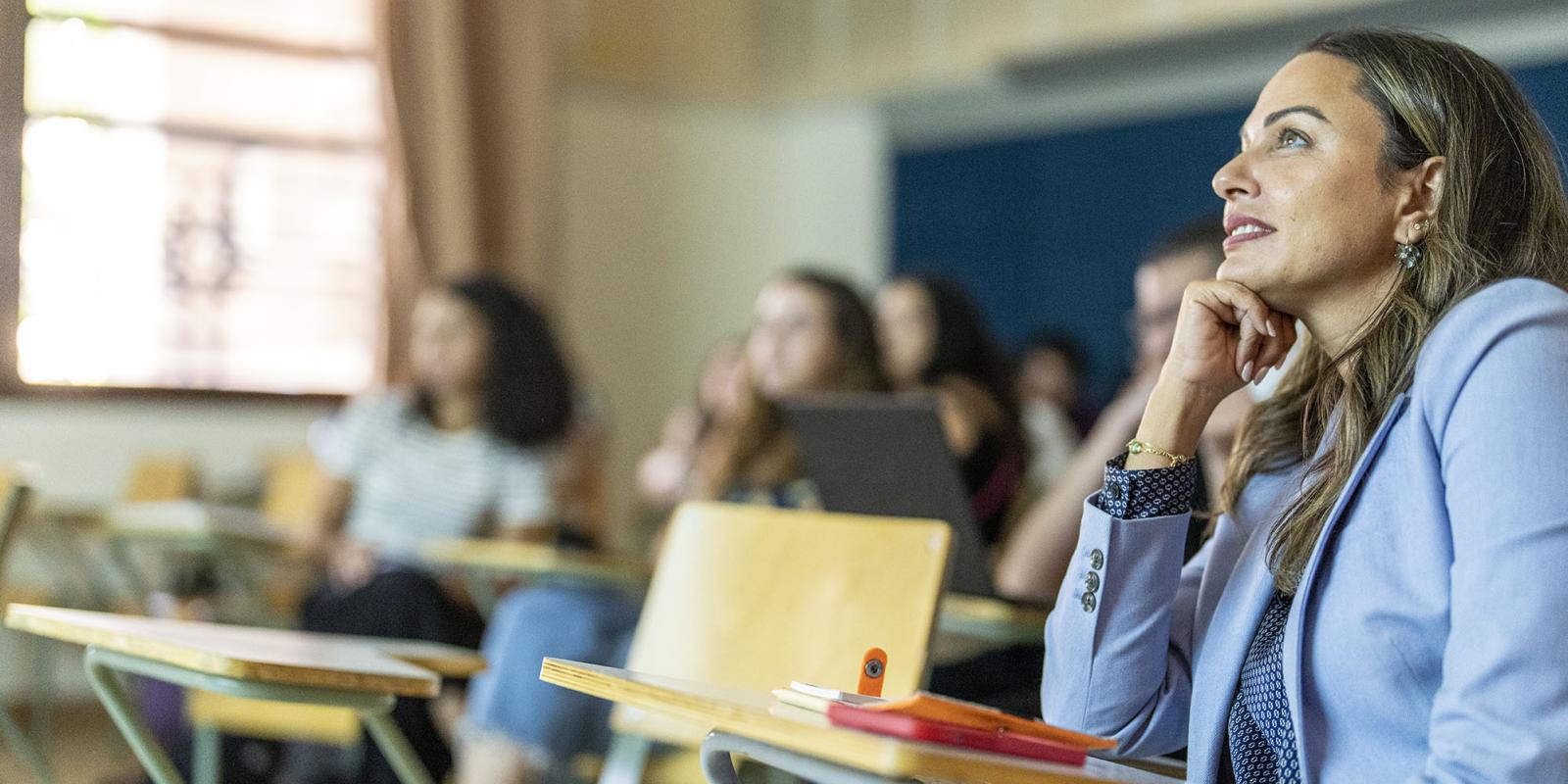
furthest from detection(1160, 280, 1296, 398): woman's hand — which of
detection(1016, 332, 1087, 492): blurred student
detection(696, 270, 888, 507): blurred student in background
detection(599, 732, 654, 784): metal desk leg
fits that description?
detection(1016, 332, 1087, 492): blurred student

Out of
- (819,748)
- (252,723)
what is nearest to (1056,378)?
(252,723)

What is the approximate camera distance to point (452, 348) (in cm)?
390

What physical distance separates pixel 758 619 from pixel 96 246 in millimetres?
4149

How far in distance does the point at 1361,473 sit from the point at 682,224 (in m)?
5.85

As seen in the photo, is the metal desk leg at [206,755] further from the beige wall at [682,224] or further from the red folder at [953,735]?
the beige wall at [682,224]

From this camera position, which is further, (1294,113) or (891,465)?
(891,465)

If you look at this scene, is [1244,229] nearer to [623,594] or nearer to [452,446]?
[623,594]

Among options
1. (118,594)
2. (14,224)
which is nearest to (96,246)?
(14,224)

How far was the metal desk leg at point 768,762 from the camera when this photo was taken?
103 centimetres

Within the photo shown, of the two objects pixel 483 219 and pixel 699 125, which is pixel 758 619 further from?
pixel 699 125

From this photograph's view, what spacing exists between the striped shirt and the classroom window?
1.97m

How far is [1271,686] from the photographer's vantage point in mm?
1352

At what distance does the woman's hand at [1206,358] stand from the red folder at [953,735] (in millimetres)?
442

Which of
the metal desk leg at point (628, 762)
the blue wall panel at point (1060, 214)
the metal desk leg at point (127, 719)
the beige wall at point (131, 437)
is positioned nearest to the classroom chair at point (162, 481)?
the beige wall at point (131, 437)
